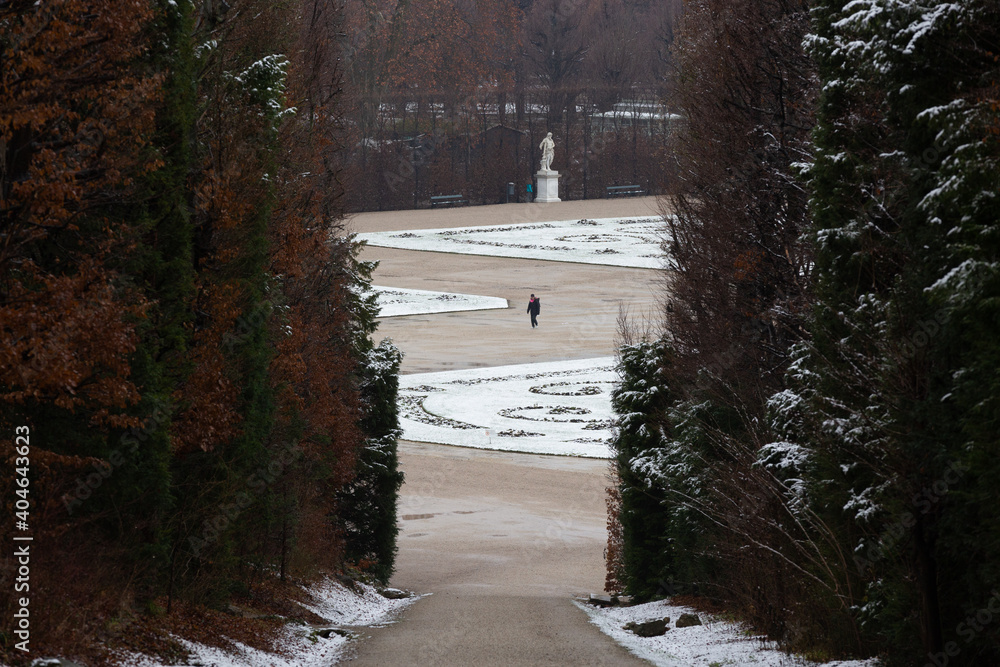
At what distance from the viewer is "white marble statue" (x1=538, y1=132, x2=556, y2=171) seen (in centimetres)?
8875

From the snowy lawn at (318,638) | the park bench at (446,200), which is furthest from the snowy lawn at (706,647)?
the park bench at (446,200)

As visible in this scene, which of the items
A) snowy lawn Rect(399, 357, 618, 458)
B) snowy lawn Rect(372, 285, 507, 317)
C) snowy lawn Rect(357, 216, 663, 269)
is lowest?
snowy lawn Rect(399, 357, 618, 458)

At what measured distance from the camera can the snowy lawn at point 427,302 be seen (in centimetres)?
5572

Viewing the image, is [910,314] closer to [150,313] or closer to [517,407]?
[150,313]

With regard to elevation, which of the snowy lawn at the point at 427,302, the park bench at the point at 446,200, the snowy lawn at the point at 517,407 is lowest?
the snowy lawn at the point at 517,407

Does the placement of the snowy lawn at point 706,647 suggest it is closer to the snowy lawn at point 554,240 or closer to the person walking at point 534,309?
the person walking at point 534,309

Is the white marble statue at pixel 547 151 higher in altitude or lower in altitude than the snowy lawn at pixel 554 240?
higher

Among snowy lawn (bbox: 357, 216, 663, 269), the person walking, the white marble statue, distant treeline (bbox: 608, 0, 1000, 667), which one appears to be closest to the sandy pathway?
the person walking

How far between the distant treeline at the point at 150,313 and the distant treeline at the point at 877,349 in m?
5.95

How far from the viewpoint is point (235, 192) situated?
1362 centimetres

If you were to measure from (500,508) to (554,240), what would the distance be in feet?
157

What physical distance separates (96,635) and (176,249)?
4125 mm

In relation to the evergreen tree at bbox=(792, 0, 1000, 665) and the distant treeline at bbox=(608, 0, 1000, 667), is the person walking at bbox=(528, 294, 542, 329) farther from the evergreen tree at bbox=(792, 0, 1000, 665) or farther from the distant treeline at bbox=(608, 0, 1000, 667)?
the evergreen tree at bbox=(792, 0, 1000, 665)

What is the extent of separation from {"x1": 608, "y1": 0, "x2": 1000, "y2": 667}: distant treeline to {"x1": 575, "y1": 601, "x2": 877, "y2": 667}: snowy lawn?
291mm
